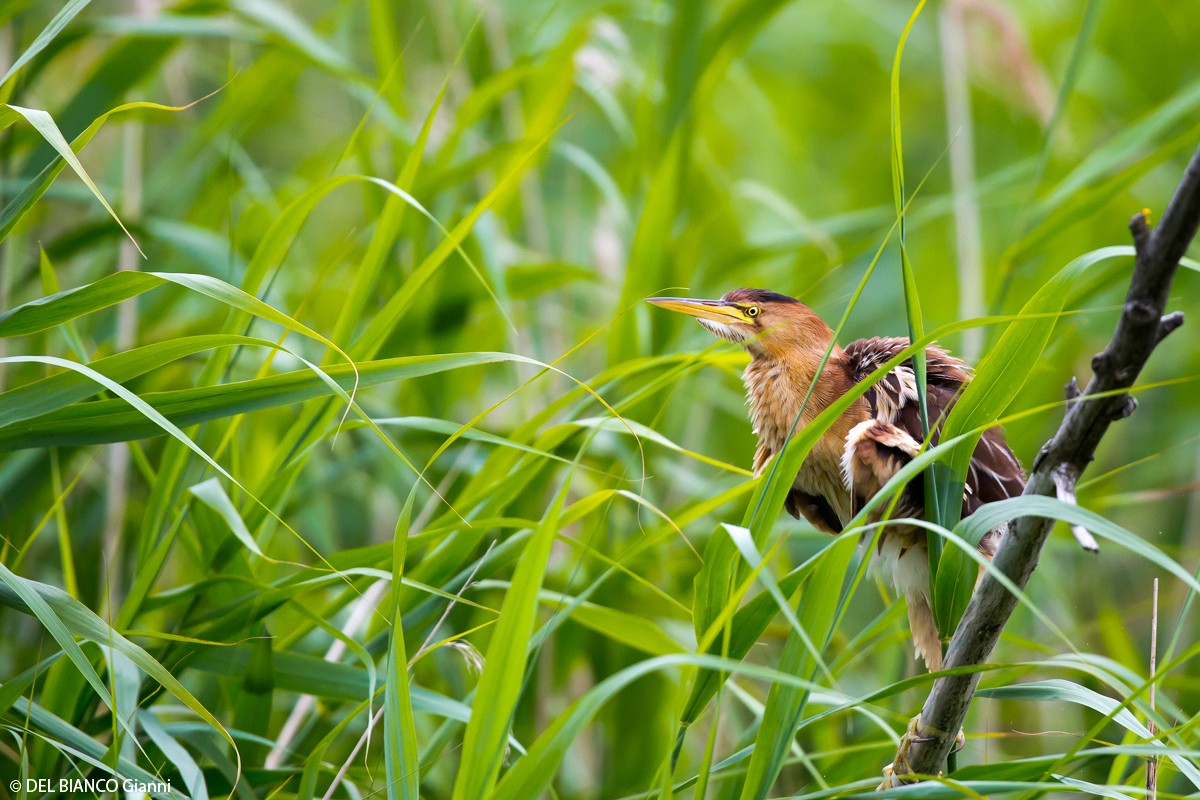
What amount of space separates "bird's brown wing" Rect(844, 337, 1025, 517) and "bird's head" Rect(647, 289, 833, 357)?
0.30 ft

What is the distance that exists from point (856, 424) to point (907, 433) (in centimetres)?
7

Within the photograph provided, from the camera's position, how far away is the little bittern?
114cm

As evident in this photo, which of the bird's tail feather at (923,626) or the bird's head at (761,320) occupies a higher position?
the bird's head at (761,320)

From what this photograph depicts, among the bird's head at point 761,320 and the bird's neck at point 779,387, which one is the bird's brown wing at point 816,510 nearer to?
the bird's neck at point 779,387

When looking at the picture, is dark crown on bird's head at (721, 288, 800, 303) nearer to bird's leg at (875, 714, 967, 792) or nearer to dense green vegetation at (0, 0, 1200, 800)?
dense green vegetation at (0, 0, 1200, 800)

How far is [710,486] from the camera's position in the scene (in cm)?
175

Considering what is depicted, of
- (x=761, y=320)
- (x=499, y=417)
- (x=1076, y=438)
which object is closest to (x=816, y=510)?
(x=761, y=320)

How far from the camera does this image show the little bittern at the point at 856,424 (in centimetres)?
114

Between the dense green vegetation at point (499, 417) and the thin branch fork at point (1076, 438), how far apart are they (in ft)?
0.13

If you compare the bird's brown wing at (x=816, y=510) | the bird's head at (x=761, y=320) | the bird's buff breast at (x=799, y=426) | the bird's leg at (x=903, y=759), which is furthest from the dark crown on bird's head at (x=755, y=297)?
the bird's leg at (x=903, y=759)

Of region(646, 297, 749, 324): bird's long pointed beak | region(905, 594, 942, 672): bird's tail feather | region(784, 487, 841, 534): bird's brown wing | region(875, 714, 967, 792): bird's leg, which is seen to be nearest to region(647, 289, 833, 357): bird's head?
region(646, 297, 749, 324): bird's long pointed beak

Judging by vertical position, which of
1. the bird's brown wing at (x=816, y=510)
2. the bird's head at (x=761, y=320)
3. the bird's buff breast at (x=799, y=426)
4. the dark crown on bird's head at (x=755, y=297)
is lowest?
the bird's brown wing at (x=816, y=510)

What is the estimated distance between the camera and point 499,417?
2094 mm

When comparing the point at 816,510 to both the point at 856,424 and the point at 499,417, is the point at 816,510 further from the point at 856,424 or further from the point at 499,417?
the point at 499,417
